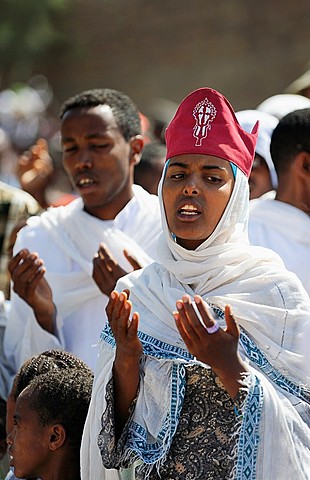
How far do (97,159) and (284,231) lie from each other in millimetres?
1074

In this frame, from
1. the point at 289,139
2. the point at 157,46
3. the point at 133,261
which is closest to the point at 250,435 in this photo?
the point at 133,261

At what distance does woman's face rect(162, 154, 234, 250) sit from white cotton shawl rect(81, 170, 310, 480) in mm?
36

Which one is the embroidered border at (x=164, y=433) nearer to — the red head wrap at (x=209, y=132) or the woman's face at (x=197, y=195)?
the woman's face at (x=197, y=195)

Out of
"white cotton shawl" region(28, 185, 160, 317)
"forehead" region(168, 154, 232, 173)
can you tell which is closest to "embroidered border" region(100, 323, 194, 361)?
"forehead" region(168, 154, 232, 173)

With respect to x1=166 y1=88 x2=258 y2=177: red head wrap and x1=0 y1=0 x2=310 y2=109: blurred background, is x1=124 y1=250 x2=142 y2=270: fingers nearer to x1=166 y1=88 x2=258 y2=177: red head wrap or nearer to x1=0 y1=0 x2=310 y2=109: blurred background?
x1=166 y1=88 x2=258 y2=177: red head wrap

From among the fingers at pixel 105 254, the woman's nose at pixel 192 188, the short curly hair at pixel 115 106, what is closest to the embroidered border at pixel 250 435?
the woman's nose at pixel 192 188

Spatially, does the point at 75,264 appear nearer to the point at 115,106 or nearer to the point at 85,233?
the point at 85,233

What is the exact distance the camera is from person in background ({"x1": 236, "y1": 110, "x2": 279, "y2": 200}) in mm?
5543

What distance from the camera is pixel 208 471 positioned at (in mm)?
3072

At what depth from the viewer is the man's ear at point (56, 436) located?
3.68 meters

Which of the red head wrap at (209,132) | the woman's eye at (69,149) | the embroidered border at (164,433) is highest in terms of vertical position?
the red head wrap at (209,132)

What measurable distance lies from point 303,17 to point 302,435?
16.8 metres

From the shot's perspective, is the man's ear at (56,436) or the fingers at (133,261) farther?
the fingers at (133,261)

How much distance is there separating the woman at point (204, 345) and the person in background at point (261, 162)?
209 centimetres
